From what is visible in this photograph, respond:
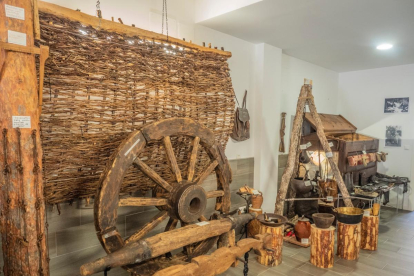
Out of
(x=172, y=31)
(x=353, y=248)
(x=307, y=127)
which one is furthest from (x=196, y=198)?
(x=307, y=127)

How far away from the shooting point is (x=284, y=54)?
4.67m

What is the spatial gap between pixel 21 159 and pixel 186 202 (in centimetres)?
113

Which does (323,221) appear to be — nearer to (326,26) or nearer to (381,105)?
(326,26)

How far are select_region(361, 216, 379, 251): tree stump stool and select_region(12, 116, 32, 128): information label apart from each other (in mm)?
3787

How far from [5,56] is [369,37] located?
405cm

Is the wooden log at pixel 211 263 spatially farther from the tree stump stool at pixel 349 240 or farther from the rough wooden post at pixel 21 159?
the tree stump stool at pixel 349 240

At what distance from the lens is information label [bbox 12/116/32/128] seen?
1.51m

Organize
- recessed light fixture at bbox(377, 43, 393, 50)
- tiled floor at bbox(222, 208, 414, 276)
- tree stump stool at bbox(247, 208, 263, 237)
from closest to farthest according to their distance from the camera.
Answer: tiled floor at bbox(222, 208, 414, 276)
tree stump stool at bbox(247, 208, 263, 237)
recessed light fixture at bbox(377, 43, 393, 50)

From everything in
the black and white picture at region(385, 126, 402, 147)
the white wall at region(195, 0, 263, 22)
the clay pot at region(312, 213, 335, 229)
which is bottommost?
the clay pot at region(312, 213, 335, 229)

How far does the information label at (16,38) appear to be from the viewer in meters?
1.47

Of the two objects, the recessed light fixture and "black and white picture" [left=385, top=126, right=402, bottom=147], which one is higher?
Answer: the recessed light fixture

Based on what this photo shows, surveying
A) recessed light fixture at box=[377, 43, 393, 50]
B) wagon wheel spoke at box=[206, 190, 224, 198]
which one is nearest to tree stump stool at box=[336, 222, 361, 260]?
wagon wheel spoke at box=[206, 190, 224, 198]

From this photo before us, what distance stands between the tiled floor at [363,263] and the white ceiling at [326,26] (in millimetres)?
2751

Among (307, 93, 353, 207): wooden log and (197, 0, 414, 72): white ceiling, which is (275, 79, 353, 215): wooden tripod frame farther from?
(197, 0, 414, 72): white ceiling
